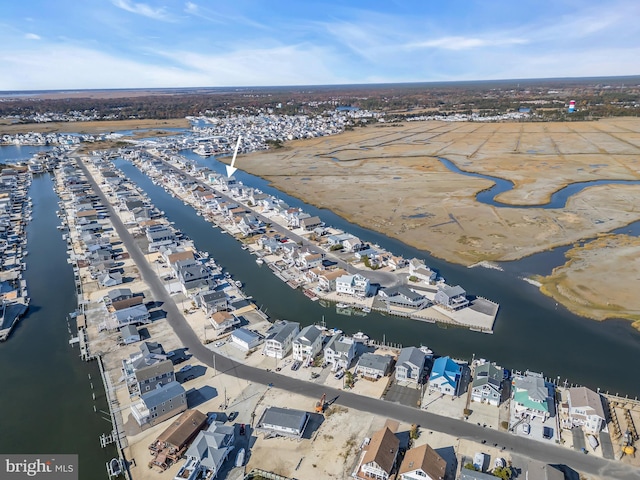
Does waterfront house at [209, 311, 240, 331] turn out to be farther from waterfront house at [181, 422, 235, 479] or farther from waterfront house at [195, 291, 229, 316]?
waterfront house at [181, 422, 235, 479]

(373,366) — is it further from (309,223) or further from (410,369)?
(309,223)

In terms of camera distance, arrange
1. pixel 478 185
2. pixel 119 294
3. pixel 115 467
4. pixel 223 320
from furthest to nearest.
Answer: pixel 478 185 → pixel 119 294 → pixel 223 320 → pixel 115 467

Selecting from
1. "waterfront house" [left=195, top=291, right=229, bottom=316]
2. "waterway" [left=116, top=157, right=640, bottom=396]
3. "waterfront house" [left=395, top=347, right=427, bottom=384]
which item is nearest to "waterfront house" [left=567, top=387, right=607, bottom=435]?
"waterway" [left=116, top=157, right=640, bottom=396]

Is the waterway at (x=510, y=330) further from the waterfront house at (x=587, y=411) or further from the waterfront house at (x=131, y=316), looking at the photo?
the waterfront house at (x=131, y=316)

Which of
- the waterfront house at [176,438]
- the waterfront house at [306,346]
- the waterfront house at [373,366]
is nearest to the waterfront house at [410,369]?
the waterfront house at [373,366]

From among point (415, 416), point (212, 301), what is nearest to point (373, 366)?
point (415, 416)

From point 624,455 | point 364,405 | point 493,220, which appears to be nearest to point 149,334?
point 364,405

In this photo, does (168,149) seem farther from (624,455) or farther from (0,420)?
(624,455)
